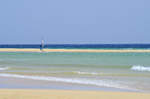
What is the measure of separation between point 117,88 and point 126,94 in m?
1.52

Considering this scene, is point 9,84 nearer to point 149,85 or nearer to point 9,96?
point 9,96

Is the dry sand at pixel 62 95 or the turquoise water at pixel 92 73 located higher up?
the dry sand at pixel 62 95

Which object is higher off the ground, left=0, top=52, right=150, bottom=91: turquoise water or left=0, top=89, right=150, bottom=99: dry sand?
left=0, top=89, right=150, bottom=99: dry sand

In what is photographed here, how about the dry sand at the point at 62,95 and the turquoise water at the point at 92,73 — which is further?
the turquoise water at the point at 92,73

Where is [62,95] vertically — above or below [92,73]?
above

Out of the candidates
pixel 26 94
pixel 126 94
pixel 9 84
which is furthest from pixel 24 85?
pixel 126 94

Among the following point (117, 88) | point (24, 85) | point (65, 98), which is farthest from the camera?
point (24, 85)

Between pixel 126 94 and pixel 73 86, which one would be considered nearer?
pixel 126 94

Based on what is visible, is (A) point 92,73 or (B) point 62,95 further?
(A) point 92,73

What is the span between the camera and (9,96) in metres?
8.16

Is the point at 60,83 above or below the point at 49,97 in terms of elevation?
below

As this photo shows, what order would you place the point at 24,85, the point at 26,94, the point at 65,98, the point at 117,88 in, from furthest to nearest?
the point at 24,85 < the point at 117,88 < the point at 26,94 < the point at 65,98

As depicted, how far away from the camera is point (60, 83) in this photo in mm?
11320

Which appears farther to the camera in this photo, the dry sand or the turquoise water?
the turquoise water
